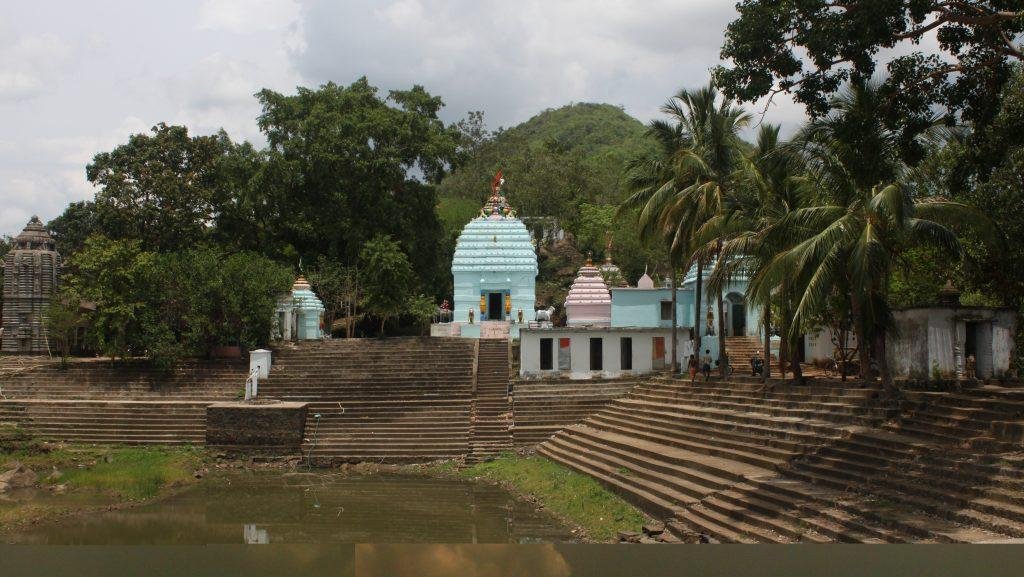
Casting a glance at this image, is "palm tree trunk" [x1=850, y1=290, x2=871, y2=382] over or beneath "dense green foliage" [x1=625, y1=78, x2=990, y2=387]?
beneath

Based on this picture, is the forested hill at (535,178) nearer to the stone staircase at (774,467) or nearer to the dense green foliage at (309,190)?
the dense green foliage at (309,190)

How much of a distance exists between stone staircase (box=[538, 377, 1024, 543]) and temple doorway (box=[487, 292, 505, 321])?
14.2m

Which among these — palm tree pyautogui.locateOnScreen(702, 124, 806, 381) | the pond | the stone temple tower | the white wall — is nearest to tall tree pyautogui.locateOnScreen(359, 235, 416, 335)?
the white wall

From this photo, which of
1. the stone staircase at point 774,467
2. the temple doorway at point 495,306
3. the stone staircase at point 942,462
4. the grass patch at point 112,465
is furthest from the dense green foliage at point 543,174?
the stone staircase at point 942,462

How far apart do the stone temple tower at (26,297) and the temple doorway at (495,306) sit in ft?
51.2

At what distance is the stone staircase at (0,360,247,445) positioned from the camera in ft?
75.9

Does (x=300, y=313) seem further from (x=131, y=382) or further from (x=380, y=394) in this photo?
(x=380, y=394)

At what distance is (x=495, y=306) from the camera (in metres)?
35.5

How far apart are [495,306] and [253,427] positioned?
572 inches

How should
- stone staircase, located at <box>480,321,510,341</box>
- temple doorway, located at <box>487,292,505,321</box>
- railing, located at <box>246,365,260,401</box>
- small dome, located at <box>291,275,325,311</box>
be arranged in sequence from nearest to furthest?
1. railing, located at <box>246,365,260,401</box>
2. stone staircase, located at <box>480,321,510,341</box>
3. small dome, located at <box>291,275,325,311</box>
4. temple doorway, located at <box>487,292,505,321</box>

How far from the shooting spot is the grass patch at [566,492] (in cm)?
1395

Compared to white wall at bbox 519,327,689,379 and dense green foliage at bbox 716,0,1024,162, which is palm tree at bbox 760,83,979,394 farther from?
white wall at bbox 519,327,689,379

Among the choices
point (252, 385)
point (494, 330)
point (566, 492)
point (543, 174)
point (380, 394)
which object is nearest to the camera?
point (566, 492)

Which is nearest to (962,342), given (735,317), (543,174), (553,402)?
(553,402)
